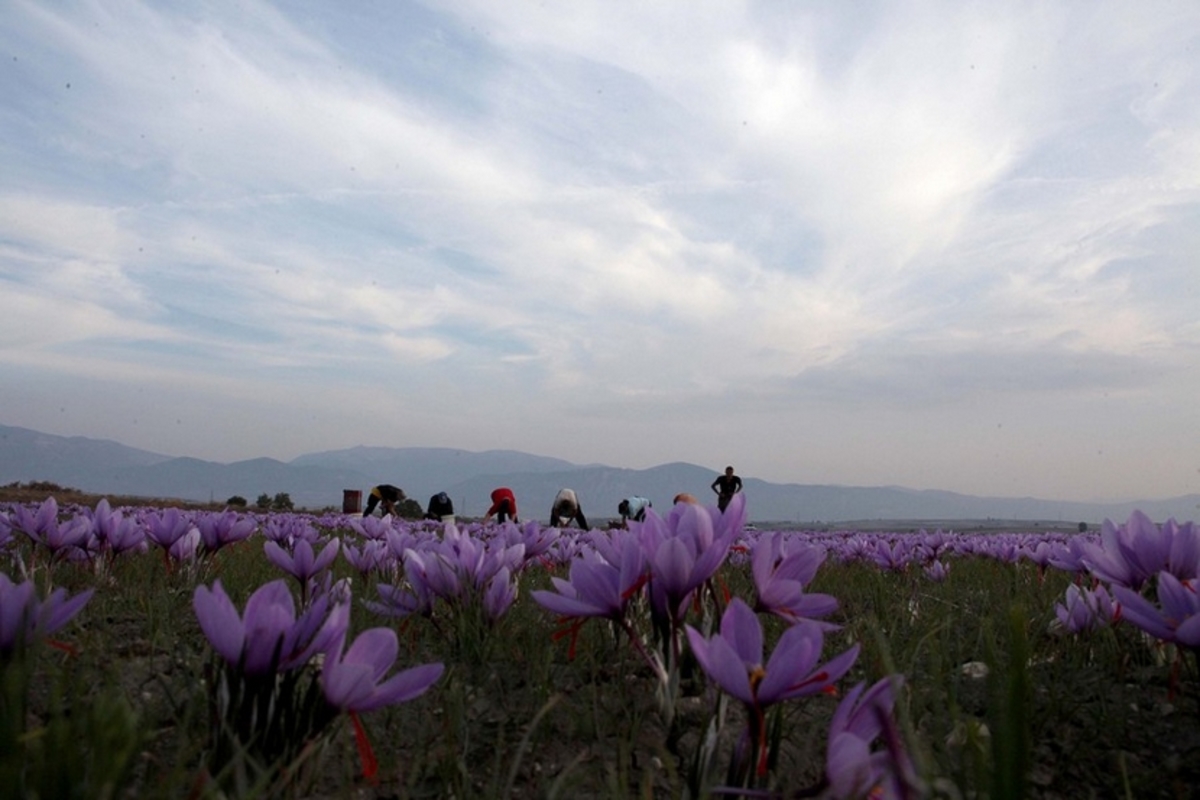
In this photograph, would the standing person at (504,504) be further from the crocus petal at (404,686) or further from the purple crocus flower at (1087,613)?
the crocus petal at (404,686)

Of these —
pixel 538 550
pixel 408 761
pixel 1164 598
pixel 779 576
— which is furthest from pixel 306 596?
pixel 1164 598

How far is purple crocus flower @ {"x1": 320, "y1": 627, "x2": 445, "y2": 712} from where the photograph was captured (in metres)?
1.54

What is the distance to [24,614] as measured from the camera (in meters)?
1.48

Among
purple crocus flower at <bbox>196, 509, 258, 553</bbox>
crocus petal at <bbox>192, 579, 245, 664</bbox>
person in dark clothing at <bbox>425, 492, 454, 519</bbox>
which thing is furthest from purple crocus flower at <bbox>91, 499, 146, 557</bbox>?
person in dark clothing at <bbox>425, 492, 454, 519</bbox>

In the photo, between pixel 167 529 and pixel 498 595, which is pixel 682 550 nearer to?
pixel 498 595

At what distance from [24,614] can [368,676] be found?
0.65 meters

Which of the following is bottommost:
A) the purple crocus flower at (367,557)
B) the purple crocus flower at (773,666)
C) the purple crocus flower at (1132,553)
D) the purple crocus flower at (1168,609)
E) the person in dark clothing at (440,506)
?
the person in dark clothing at (440,506)

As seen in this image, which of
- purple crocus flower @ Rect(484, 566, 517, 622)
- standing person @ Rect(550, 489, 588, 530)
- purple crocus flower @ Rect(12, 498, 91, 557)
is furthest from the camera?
standing person @ Rect(550, 489, 588, 530)

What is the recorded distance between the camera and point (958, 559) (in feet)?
30.1

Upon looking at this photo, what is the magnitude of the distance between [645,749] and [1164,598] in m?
1.40

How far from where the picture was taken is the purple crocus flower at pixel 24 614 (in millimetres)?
1525

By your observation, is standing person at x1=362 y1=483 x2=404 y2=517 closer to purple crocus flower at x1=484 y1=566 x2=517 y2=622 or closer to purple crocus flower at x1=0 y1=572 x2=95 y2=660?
purple crocus flower at x1=484 y1=566 x2=517 y2=622

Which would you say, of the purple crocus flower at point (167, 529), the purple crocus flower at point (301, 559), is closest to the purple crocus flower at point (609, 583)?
the purple crocus flower at point (301, 559)

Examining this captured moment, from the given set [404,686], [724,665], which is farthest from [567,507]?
[724,665]
